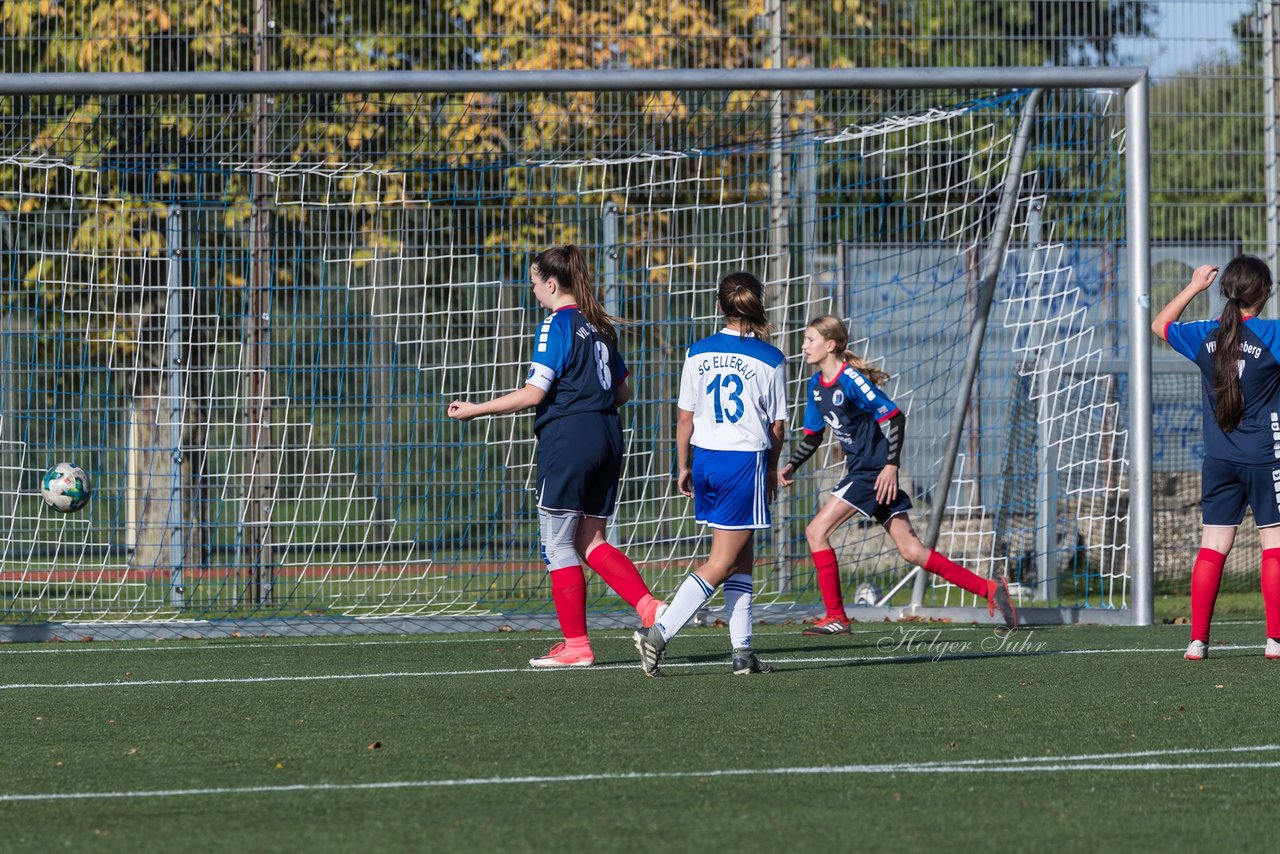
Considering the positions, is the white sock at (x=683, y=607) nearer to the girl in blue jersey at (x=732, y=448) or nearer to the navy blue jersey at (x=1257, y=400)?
the girl in blue jersey at (x=732, y=448)

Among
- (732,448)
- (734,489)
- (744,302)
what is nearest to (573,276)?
(744,302)

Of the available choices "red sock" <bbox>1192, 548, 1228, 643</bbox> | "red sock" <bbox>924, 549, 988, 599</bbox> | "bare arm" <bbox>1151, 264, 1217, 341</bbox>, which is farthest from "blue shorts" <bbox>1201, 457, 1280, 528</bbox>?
"red sock" <bbox>924, 549, 988, 599</bbox>

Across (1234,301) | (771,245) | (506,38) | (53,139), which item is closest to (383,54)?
(506,38)

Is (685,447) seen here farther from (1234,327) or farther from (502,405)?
(1234,327)

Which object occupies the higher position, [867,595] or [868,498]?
[868,498]

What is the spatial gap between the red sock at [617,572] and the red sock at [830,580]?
1.93m

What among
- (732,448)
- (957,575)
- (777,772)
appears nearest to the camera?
(777,772)

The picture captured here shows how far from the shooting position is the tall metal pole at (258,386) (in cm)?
1045

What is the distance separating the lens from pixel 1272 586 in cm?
728

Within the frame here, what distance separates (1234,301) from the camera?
285 inches

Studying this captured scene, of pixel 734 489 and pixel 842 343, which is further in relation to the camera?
pixel 842 343

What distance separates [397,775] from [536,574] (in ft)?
20.1

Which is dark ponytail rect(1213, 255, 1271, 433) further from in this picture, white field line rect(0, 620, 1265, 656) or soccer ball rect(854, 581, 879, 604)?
soccer ball rect(854, 581, 879, 604)

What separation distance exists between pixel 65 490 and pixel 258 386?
217 cm
